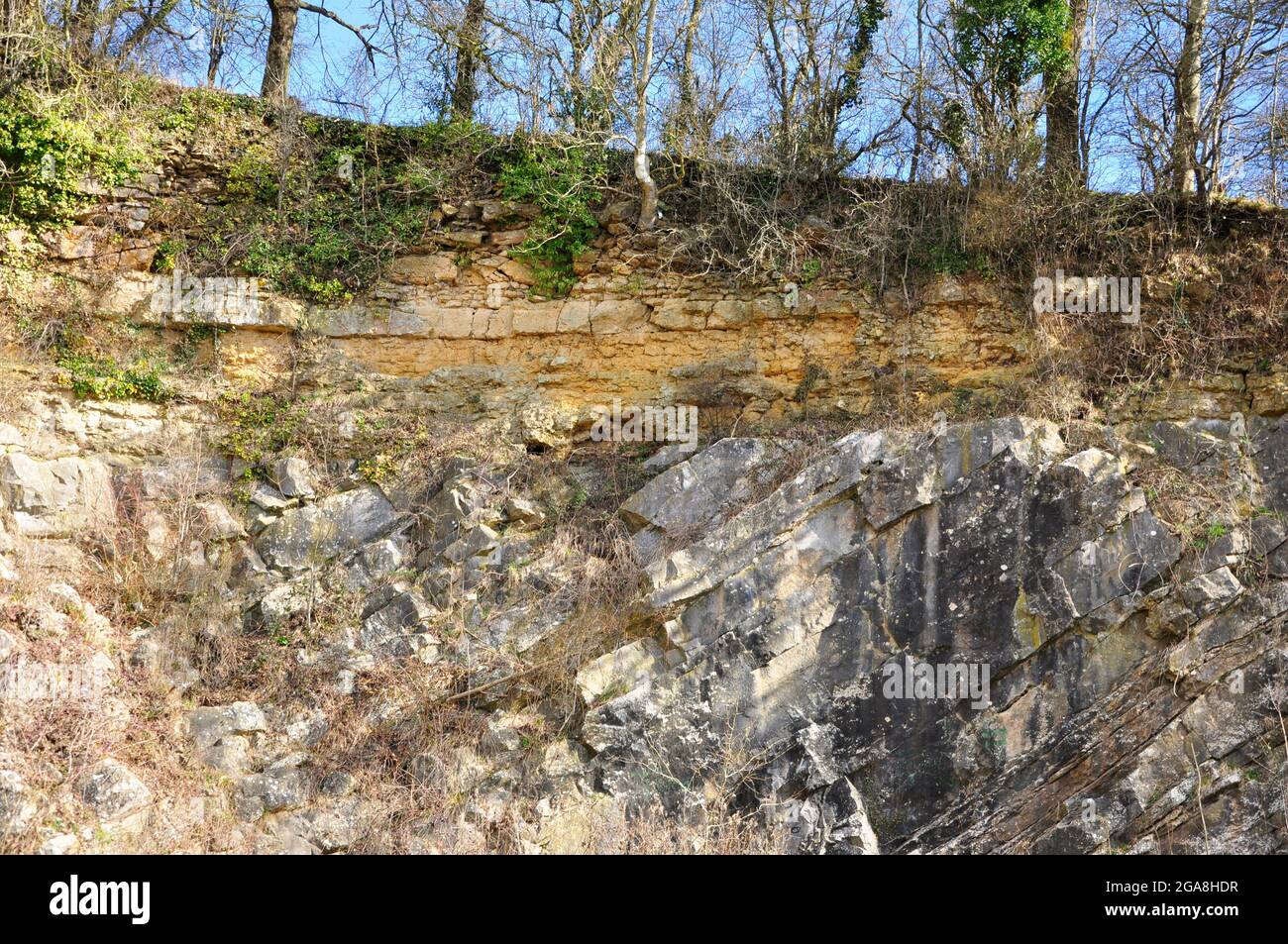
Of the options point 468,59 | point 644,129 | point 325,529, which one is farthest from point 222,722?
point 468,59

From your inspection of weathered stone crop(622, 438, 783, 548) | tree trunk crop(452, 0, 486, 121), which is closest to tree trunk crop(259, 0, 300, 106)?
tree trunk crop(452, 0, 486, 121)

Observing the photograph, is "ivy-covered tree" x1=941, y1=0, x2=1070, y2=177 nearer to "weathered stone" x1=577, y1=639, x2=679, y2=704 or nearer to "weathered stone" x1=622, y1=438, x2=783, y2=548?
"weathered stone" x1=622, y1=438, x2=783, y2=548

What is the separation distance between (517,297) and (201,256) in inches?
130

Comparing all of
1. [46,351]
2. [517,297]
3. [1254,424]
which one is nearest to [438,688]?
[517,297]

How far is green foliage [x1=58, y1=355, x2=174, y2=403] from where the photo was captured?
9.99 m

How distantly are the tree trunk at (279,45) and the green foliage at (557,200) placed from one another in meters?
3.31

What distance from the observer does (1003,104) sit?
10.9 m

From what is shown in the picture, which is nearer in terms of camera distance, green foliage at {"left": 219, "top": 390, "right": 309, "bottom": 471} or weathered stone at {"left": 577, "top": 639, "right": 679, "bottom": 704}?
weathered stone at {"left": 577, "top": 639, "right": 679, "bottom": 704}

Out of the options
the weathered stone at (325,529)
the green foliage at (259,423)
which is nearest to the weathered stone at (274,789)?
the weathered stone at (325,529)

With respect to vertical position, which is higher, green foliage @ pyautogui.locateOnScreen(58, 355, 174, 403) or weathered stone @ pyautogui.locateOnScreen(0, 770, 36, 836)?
green foliage @ pyautogui.locateOnScreen(58, 355, 174, 403)

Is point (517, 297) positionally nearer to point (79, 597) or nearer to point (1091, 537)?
point (79, 597)

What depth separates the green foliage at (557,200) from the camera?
10.7m

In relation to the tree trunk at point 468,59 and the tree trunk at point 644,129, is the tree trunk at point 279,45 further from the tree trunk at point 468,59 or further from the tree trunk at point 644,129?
the tree trunk at point 644,129

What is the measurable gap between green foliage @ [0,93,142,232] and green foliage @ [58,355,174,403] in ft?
5.06
